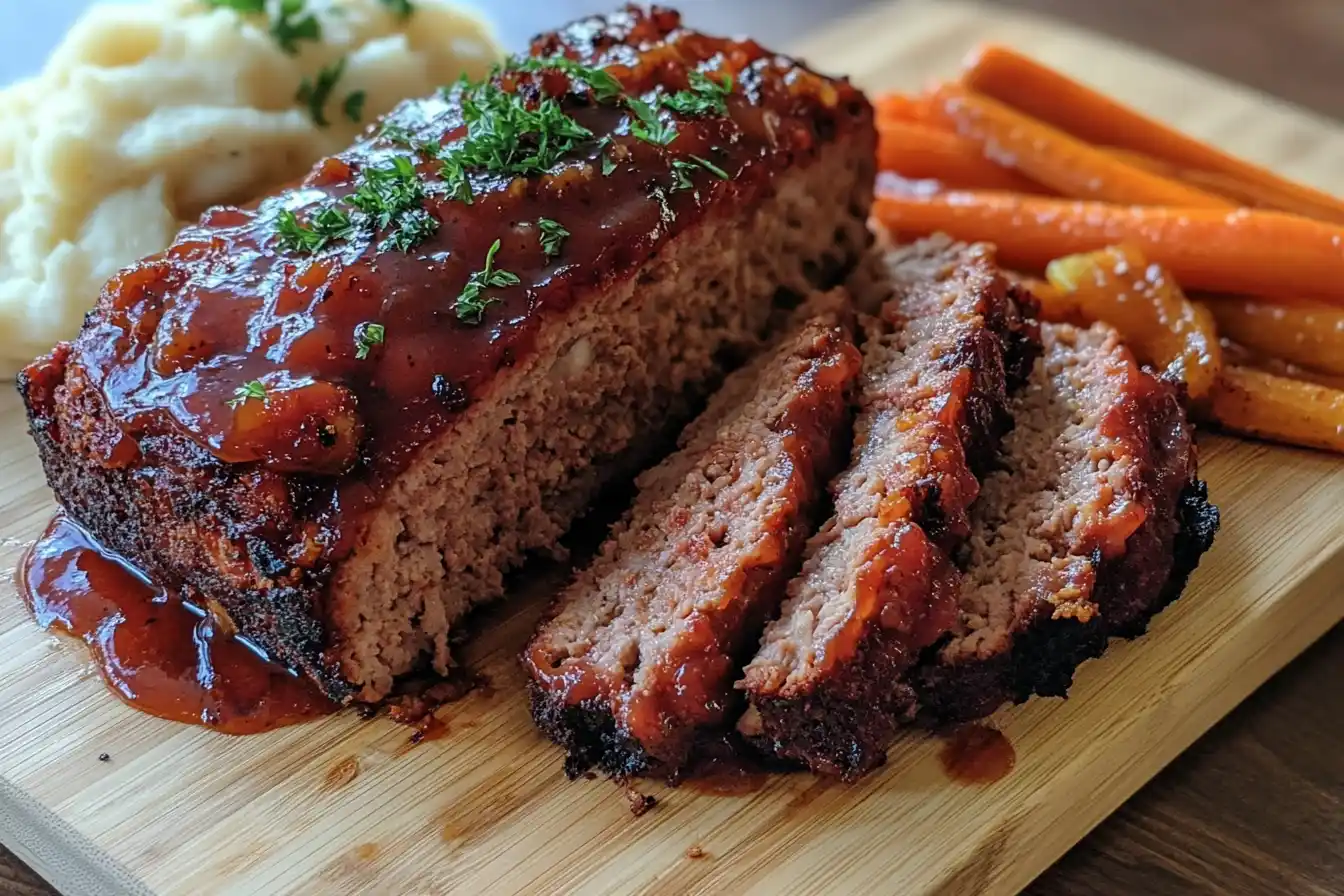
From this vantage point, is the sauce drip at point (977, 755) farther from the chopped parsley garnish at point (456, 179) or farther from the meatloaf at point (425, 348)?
the chopped parsley garnish at point (456, 179)

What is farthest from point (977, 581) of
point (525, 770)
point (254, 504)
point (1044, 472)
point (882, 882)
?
point (254, 504)

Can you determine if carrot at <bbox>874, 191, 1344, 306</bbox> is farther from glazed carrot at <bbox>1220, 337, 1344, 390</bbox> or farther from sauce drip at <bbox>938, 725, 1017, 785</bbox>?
sauce drip at <bbox>938, 725, 1017, 785</bbox>

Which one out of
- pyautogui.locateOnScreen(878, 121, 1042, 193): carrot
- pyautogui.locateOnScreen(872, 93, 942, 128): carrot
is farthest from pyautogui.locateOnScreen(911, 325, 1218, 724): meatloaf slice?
pyautogui.locateOnScreen(872, 93, 942, 128): carrot

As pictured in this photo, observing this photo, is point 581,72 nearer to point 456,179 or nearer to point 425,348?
point 456,179

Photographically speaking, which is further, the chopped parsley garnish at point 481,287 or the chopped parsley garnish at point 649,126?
the chopped parsley garnish at point 649,126

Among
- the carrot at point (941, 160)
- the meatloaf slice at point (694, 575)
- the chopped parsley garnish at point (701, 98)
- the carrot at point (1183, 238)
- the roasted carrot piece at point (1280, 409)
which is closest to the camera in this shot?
the meatloaf slice at point (694, 575)

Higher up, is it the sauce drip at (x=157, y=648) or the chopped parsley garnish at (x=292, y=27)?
the chopped parsley garnish at (x=292, y=27)

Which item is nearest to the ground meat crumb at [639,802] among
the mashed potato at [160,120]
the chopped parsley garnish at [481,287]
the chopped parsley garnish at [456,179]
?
the chopped parsley garnish at [481,287]

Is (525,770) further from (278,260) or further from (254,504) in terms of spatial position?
(278,260)
